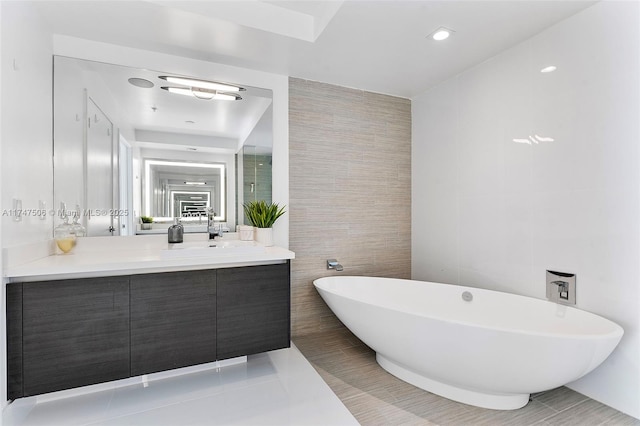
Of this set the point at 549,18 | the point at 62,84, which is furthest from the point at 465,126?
the point at 62,84

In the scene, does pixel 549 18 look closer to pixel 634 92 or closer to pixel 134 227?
pixel 634 92

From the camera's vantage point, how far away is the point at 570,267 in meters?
1.97

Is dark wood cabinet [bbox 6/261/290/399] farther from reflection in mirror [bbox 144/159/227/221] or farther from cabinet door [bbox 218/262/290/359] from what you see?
reflection in mirror [bbox 144/159/227/221]

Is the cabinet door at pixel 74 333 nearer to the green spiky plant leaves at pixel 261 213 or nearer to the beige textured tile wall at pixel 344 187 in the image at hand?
the green spiky plant leaves at pixel 261 213

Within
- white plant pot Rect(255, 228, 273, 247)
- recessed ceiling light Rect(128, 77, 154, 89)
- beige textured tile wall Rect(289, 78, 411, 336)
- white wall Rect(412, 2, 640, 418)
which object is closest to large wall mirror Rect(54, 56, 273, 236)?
recessed ceiling light Rect(128, 77, 154, 89)

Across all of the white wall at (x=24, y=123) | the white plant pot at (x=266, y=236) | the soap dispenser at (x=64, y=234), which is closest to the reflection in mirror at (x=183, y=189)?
the white plant pot at (x=266, y=236)

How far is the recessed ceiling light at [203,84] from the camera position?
238 centimetres

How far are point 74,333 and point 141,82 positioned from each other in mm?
1713

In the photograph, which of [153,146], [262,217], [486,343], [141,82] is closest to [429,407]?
[486,343]

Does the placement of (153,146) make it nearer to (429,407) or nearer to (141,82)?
(141,82)

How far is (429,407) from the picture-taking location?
1.80 meters

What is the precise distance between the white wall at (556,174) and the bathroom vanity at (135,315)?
5.37ft

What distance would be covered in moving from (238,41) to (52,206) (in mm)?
1619

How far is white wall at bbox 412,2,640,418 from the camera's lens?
1715mm
